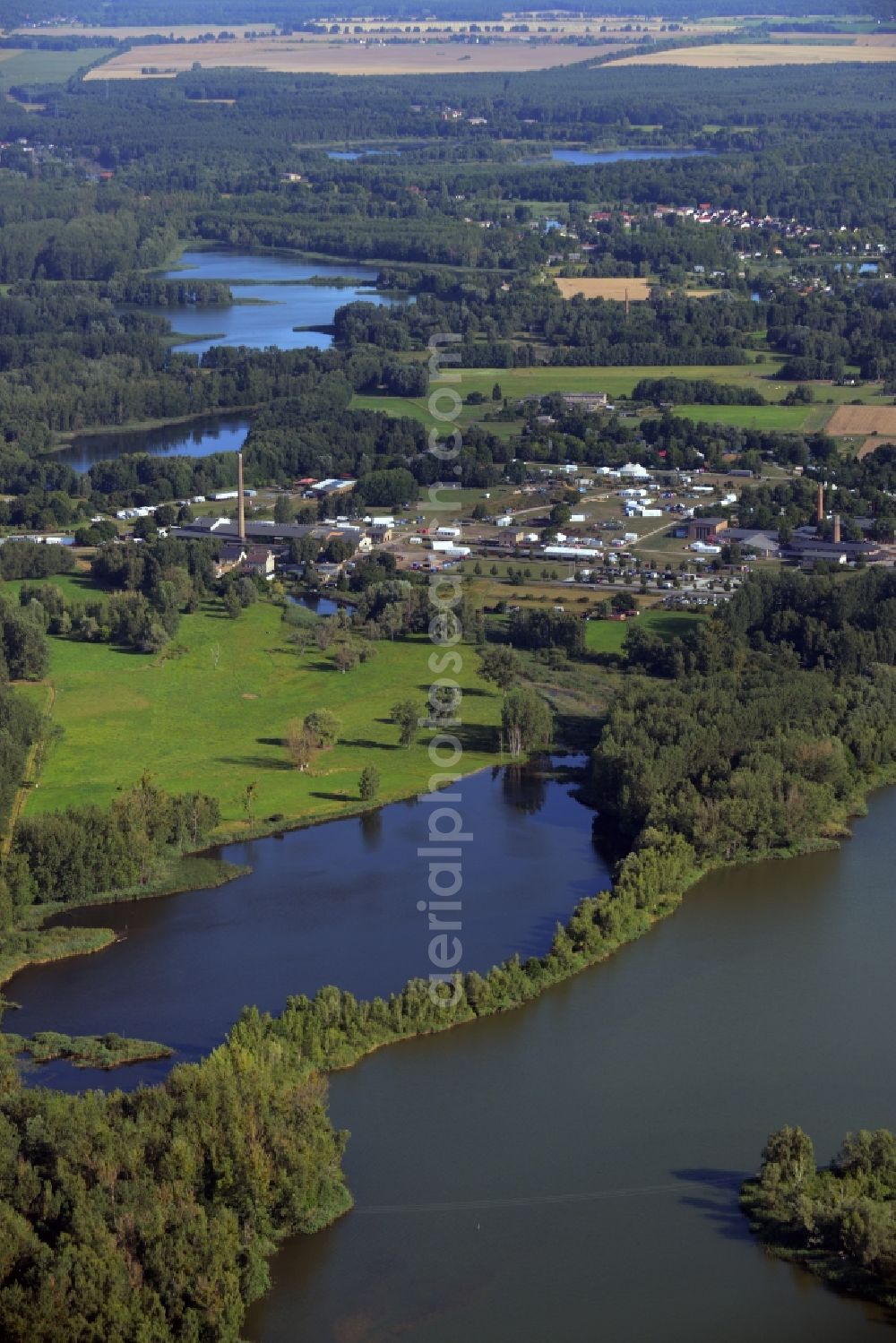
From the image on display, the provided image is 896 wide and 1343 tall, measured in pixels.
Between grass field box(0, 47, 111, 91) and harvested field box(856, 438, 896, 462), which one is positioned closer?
harvested field box(856, 438, 896, 462)

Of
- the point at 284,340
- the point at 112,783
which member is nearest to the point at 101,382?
the point at 284,340

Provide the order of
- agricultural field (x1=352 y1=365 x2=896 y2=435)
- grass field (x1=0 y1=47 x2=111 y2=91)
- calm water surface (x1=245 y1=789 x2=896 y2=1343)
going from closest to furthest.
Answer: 1. calm water surface (x1=245 y1=789 x2=896 y2=1343)
2. agricultural field (x1=352 y1=365 x2=896 y2=435)
3. grass field (x1=0 y1=47 x2=111 y2=91)

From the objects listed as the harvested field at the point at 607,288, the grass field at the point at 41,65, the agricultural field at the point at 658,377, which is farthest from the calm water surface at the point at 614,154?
the agricultural field at the point at 658,377

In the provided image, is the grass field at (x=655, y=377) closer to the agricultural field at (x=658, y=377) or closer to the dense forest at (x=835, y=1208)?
the agricultural field at (x=658, y=377)

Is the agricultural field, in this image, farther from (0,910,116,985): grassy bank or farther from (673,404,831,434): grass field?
(0,910,116,985): grassy bank

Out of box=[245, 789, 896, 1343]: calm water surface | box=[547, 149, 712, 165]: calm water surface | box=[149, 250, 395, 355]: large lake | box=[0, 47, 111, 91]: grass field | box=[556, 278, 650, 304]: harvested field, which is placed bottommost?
box=[245, 789, 896, 1343]: calm water surface

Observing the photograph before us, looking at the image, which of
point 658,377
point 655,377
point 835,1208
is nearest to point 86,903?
point 835,1208

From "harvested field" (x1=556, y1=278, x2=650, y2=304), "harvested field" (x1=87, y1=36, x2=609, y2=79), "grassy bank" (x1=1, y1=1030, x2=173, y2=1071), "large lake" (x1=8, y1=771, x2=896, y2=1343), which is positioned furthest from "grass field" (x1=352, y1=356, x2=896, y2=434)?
"harvested field" (x1=87, y1=36, x2=609, y2=79)

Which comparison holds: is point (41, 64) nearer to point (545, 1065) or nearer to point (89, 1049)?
point (89, 1049)
